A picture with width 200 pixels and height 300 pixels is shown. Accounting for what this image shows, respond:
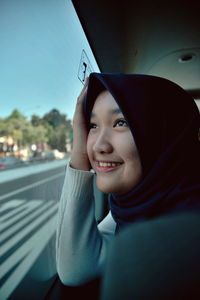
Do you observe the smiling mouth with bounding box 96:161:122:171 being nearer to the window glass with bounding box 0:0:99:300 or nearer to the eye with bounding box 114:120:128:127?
the eye with bounding box 114:120:128:127

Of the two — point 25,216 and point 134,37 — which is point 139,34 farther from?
point 25,216

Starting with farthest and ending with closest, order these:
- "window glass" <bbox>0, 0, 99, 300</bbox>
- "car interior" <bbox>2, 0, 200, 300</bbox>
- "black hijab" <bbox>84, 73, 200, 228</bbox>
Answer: "car interior" <bbox>2, 0, 200, 300</bbox>, "window glass" <bbox>0, 0, 99, 300</bbox>, "black hijab" <bbox>84, 73, 200, 228</bbox>

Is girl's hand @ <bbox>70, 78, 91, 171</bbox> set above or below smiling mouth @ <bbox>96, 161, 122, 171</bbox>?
above

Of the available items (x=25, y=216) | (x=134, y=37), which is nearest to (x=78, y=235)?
(x=25, y=216)

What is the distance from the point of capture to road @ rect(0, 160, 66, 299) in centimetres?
83

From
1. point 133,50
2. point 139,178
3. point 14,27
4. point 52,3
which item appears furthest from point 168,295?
point 133,50

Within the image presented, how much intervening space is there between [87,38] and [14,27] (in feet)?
2.12

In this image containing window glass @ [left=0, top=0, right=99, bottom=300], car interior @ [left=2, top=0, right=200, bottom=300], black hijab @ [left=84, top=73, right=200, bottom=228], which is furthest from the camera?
car interior @ [left=2, top=0, right=200, bottom=300]

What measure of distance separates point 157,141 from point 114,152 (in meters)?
0.16

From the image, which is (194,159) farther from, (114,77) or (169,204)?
(114,77)

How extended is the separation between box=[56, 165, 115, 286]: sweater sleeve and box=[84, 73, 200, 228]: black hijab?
17 centimetres

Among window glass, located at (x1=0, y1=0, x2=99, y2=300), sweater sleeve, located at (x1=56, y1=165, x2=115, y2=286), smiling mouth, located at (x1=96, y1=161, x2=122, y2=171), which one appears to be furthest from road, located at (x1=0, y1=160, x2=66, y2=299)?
smiling mouth, located at (x1=96, y1=161, x2=122, y2=171)

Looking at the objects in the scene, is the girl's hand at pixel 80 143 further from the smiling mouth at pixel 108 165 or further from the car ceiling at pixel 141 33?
the car ceiling at pixel 141 33

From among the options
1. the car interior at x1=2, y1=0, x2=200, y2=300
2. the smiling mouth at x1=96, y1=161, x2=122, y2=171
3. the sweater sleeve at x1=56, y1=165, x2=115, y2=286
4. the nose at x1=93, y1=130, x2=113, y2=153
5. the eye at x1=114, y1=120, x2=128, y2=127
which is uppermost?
the car interior at x1=2, y1=0, x2=200, y2=300
